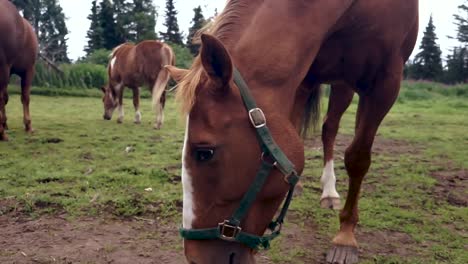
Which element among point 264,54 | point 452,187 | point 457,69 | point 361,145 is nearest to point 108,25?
point 457,69

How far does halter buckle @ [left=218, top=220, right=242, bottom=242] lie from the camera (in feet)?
4.70

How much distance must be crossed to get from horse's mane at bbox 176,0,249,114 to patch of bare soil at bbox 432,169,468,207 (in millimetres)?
2420

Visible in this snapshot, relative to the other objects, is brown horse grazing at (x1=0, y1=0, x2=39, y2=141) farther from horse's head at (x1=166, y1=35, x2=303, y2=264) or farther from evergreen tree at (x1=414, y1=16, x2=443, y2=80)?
evergreen tree at (x1=414, y1=16, x2=443, y2=80)

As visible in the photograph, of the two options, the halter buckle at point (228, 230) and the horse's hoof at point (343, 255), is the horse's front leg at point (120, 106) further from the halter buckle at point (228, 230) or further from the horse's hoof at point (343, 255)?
the halter buckle at point (228, 230)

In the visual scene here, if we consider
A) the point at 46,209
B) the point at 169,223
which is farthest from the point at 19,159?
the point at 169,223

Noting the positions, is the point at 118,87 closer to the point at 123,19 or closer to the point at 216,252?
the point at 216,252

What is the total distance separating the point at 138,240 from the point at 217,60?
139cm

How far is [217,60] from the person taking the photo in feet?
4.48

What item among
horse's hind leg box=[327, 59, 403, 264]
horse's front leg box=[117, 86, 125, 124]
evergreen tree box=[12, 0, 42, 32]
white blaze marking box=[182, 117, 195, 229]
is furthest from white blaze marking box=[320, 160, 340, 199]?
evergreen tree box=[12, 0, 42, 32]

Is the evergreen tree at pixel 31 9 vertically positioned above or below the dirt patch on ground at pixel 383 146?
above

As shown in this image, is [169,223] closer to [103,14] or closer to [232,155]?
[232,155]

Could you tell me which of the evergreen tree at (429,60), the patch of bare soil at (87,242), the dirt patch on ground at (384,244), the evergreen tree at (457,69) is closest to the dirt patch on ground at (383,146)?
the dirt patch on ground at (384,244)

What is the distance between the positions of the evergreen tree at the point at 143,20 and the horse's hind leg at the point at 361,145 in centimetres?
2671

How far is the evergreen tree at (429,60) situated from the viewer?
29.6 m
